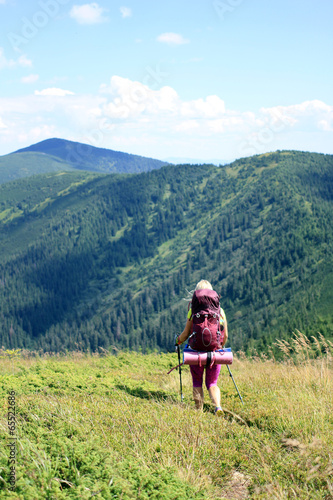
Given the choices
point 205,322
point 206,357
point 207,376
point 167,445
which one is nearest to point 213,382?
point 207,376

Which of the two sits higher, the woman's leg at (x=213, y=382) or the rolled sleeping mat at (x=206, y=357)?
the rolled sleeping mat at (x=206, y=357)

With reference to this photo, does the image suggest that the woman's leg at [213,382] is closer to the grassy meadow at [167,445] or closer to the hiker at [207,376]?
the hiker at [207,376]

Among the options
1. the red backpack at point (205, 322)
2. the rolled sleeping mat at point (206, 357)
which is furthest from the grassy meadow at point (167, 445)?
the red backpack at point (205, 322)

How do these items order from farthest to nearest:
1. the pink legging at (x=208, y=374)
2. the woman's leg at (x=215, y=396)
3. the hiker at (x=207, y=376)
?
1. the pink legging at (x=208, y=374)
2. the hiker at (x=207, y=376)
3. the woman's leg at (x=215, y=396)

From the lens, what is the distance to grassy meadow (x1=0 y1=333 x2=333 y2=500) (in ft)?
11.5

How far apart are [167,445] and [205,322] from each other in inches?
83.2

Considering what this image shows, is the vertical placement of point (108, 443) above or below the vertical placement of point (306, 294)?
above

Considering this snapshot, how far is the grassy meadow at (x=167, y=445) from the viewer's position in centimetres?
351

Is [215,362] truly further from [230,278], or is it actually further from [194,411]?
[230,278]

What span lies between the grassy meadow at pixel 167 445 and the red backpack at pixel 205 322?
984mm

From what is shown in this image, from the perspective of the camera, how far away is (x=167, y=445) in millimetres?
4305

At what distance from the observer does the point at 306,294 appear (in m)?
98.5

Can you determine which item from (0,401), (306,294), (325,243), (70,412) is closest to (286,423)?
(70,412)

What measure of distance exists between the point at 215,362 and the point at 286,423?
1.45m
